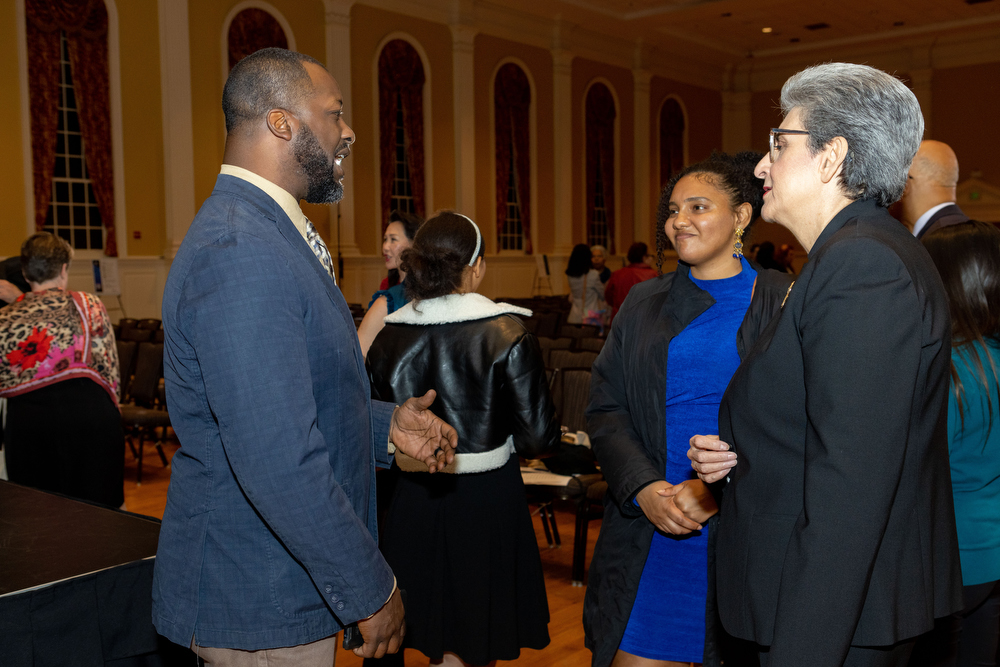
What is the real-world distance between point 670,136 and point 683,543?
16.4 metres

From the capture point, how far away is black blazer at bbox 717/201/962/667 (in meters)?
1.20

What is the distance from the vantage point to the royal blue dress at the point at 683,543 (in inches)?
83.9

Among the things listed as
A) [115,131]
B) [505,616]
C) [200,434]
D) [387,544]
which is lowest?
[505,616]

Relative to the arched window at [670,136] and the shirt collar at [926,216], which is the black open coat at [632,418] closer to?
the shirt collar at [926,216]

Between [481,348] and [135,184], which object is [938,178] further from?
[135,184]

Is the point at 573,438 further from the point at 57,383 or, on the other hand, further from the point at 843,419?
the point at 843,419

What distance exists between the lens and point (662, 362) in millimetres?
2184

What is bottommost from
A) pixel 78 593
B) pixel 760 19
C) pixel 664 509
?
pixel 78 593

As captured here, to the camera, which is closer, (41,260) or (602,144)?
(41,260)

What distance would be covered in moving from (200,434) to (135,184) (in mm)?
10152

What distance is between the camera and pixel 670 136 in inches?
693

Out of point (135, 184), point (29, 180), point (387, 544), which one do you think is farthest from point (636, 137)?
point (387, 544)

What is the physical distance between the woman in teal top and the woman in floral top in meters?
3.33

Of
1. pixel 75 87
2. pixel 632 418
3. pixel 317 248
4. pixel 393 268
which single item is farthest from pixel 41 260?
pixel 75 87
